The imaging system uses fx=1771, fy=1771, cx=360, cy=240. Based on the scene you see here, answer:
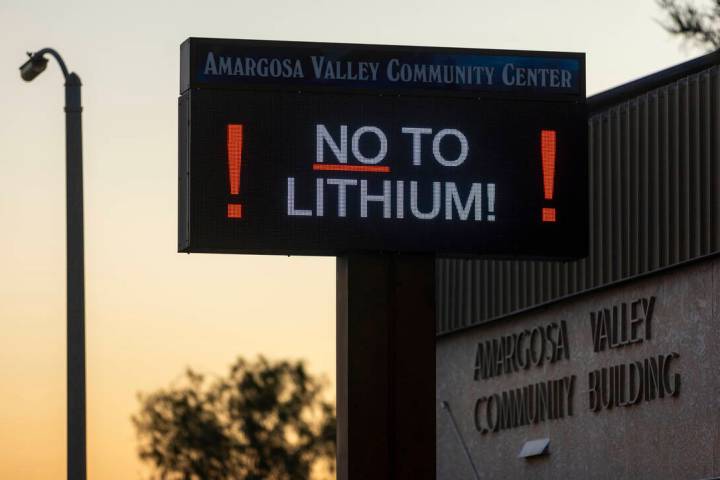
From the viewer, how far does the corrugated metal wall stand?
23.6 m

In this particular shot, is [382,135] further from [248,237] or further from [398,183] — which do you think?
[248,237]

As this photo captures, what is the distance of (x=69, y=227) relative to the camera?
1638 centimetres

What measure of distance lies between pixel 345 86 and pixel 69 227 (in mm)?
2957

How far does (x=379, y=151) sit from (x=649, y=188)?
29.8 feet

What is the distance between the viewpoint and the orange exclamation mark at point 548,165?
17.2 metres

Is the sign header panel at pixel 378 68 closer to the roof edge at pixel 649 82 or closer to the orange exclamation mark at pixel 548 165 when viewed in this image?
the orange exclamation mark at pixel 548 165

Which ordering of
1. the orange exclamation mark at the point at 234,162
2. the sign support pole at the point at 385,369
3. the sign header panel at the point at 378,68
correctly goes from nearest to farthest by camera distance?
1. the orange exclamation mark at the point at 234,162
2. the sign header panel at the point at 378,68
3. the sign support pole at the point at 385,369

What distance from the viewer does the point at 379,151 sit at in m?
16.8

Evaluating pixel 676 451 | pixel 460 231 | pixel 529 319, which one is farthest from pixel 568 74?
pixel 529 319

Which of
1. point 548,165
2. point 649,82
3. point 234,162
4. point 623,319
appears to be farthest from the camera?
point 649,82

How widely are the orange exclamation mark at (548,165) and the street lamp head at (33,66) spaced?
490cm

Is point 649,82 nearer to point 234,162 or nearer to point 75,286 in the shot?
point 234,162

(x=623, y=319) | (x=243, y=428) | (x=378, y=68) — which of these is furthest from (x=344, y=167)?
(x=243, y=428)

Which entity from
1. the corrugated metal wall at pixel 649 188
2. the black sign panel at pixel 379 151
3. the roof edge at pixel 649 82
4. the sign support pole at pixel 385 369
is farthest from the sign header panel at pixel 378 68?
the roof edge at pixel 649 82
